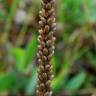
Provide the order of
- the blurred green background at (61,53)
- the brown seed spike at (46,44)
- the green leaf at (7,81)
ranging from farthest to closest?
1. the blurred green background at (61,53)
2. the green leaf at (7,81)
3. the brown seed spike at (46,44)

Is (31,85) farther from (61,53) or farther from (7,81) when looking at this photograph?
(61,53)

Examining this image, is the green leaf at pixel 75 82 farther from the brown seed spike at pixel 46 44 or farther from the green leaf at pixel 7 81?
the brown seed spike at pixel 46 44

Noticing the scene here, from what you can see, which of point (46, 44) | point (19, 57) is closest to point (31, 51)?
point (19, 57)

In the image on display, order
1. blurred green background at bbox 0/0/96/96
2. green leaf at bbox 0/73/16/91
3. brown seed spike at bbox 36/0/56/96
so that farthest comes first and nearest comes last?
blurred green background at bbox 0/0/96/96 → green leaf at bbox 0/73/16/91 → brown seed spike at bbox 36/0/56/96

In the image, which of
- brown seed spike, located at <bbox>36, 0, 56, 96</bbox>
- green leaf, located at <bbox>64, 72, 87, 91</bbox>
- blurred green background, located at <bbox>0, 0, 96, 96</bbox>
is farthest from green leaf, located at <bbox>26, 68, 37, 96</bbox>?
brown seed spike, located at <bbox>36, 0, 56, 96</bbox>

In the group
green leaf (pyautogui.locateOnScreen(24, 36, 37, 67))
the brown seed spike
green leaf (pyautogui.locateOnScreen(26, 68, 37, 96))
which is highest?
green leaf (pyautogui.locateOnScreen(24, 36, 37, 67))

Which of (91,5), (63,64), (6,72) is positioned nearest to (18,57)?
A: (6,72)

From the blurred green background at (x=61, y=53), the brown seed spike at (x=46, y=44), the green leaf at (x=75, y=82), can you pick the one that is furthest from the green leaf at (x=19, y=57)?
the brown seed spike at (x=46, y=44)

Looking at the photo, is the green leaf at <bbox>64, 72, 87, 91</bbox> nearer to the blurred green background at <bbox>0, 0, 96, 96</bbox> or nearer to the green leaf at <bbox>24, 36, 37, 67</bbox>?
the blurred green background at <bbox>0, 0, 96, 96</bbox>
